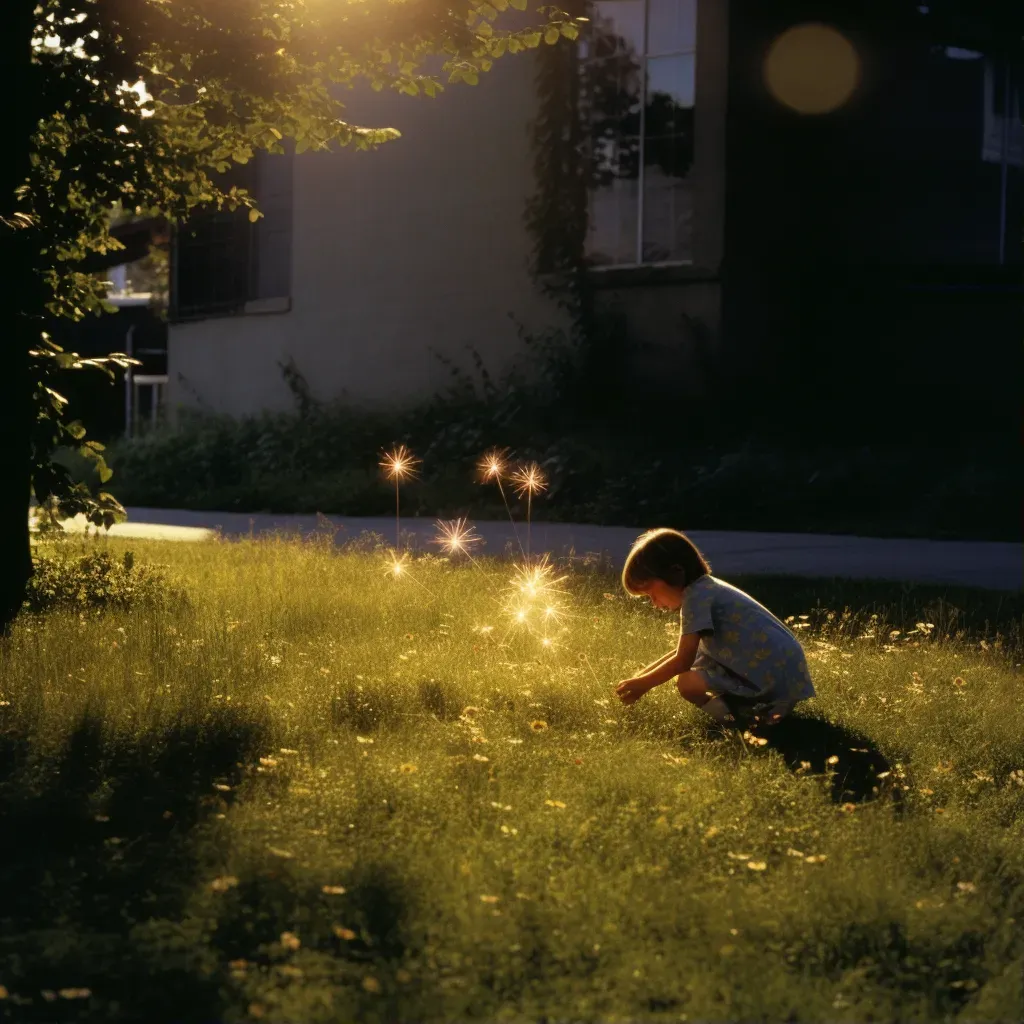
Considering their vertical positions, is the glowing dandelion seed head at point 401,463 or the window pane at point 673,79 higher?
the window pane at point 673,79

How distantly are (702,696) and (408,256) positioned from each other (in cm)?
1664

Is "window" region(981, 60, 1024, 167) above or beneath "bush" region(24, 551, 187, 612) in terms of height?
above

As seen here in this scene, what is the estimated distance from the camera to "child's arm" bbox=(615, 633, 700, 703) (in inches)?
223

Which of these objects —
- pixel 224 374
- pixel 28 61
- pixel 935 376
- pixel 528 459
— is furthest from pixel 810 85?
pixel 28 61

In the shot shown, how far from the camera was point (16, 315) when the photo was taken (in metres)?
7.48

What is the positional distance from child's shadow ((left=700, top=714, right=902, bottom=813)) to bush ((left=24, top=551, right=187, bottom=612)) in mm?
4001

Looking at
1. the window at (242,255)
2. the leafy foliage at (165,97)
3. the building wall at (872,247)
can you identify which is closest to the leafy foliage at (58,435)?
the leafy foliage at (165,97)

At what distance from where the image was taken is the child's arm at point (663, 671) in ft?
18.6

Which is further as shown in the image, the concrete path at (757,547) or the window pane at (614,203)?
the window pane at (614,203)

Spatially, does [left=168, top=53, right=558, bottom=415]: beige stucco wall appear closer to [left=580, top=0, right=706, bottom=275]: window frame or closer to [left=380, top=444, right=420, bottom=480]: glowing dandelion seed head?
[left=580, top=0, right=706, bottom=275]: window frame

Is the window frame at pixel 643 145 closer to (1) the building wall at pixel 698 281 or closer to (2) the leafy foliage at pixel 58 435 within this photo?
(1) the building wall at pixel 698 281

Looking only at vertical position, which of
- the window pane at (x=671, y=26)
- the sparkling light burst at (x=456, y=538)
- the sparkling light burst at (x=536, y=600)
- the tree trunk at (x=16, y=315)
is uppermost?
the window pane at (x=671, y=26)

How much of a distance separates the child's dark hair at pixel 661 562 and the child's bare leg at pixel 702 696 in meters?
0.36

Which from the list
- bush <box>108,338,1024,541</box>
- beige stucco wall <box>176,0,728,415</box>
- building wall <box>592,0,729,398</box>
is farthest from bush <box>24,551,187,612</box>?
beige stucco wall <box>176,0,728,415</box>
